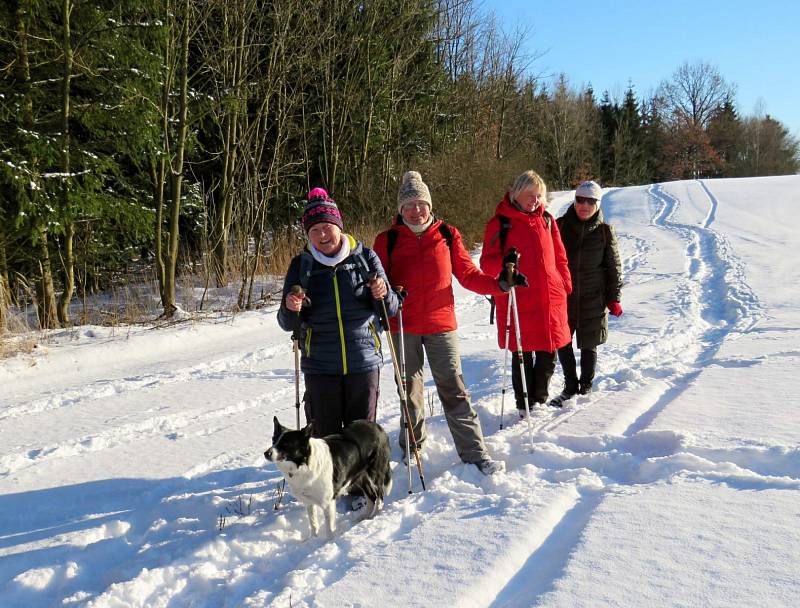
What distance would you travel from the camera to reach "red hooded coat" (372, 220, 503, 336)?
13.2ft

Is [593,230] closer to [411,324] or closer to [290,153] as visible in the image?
[411,324]

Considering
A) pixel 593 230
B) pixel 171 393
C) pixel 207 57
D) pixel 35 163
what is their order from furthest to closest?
pixel 207 57
pixel 35 163
pixel 171 393
pixel 593 230

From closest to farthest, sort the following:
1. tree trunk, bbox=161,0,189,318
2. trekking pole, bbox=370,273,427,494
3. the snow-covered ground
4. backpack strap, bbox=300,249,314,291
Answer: the snow-covered ground, backpack strap, bbox=300,249,314,291, trekking pole, bbox=370,273,427,494, tree trunk, bbox=161,0,189,318

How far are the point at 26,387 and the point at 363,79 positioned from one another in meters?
13.1

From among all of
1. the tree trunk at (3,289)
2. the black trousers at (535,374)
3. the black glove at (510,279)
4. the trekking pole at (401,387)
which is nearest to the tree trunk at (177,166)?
the tree trunk at (3,289)

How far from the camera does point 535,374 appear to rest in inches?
206

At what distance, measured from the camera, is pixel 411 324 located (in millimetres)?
4074

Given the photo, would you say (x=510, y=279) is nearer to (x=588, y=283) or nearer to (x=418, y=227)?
(x=418, y=227)

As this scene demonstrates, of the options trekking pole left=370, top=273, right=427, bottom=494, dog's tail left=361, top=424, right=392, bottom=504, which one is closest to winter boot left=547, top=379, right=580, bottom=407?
trekking pole left=370, top=273, right=427, bottom=494

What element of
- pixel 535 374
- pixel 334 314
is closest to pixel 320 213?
pixel 334 314

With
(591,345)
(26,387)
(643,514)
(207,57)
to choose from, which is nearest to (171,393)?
(26,387)

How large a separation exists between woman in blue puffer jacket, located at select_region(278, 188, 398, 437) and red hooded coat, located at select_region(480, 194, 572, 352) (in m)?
1.45

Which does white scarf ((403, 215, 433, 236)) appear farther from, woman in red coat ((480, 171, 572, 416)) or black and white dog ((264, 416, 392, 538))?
black and white dog ((264, 416, 392, 538))

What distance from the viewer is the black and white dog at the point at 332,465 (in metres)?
3.04
